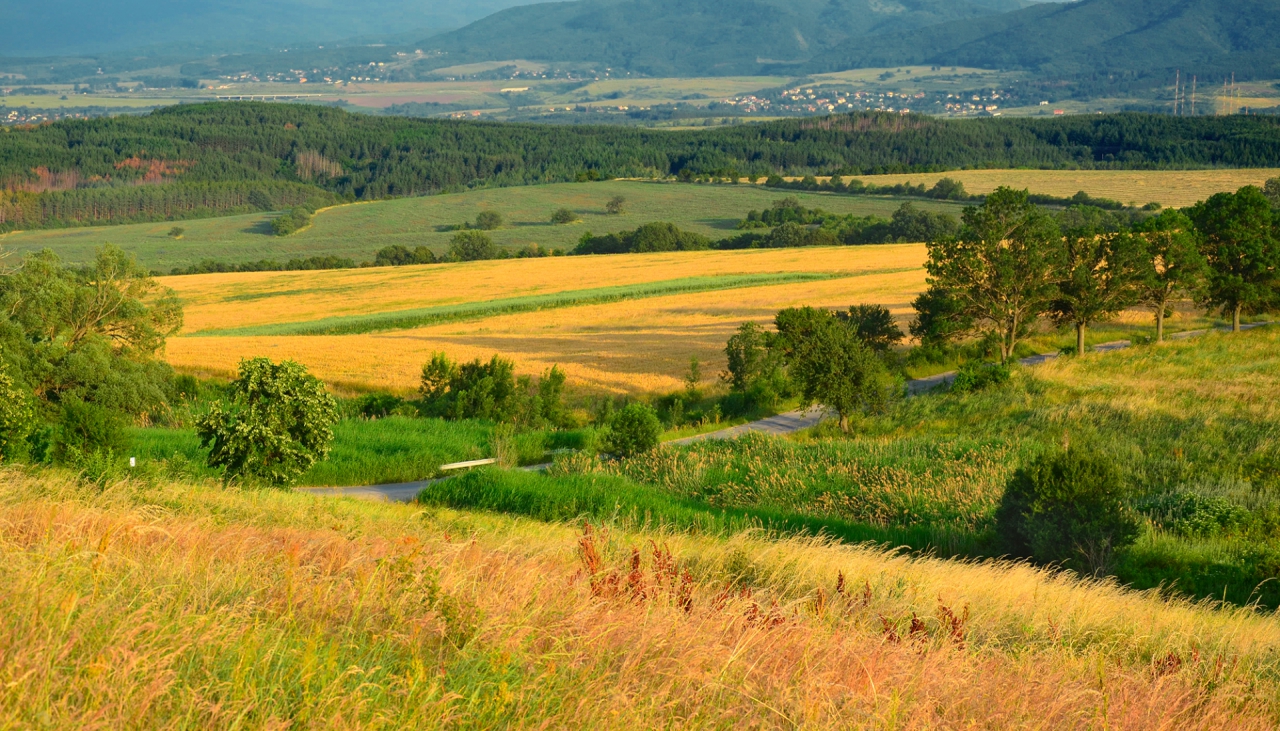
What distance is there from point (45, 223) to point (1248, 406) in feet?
494

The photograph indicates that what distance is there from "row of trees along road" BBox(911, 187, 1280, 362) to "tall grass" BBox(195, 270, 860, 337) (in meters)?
27.8

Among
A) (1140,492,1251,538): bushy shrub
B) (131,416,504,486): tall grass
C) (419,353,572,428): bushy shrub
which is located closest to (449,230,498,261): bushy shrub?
(419,353,572,428): bushy shrub

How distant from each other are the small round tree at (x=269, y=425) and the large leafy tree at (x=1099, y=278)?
32.9 meters

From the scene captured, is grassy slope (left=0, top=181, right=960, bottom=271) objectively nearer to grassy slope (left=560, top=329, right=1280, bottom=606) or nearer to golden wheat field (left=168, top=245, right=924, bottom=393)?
golden wheat field (left=168, top=245, right=924, bottom=393)

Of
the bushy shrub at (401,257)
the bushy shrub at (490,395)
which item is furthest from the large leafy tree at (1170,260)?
the bushy shrub at (401,257)

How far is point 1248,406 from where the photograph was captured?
29.5 metres

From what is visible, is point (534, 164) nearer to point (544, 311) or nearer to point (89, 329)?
point (544, 311)

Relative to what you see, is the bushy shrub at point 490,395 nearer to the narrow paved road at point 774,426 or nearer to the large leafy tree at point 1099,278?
the narrow paved road at point 774,426

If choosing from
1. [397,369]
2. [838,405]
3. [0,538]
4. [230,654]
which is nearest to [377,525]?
[0,538]

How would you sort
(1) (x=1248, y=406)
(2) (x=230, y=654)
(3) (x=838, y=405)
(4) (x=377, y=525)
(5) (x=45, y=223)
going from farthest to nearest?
(5) (x=45, y=223) → (3) (x=838, y=405) → (1) (x=1248, y=406) → (4) (x=377, y=525) → (2) (x=230, y=654)

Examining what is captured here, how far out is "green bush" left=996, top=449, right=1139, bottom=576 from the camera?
1456 cm

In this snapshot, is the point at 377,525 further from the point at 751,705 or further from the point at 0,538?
the point at 751,705

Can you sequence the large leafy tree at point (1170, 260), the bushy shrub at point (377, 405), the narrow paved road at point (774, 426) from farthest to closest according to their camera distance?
the large leafy tree at point (1170, 260), the bushy shrub at point (377, 405), the narrow paved road at point (774, 426)

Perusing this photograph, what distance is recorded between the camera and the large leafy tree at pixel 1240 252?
158ft
